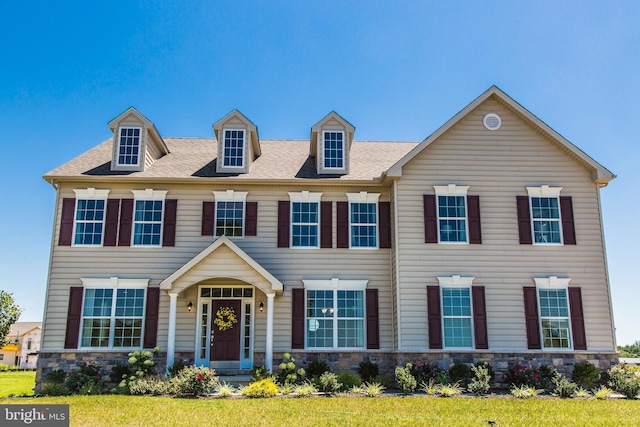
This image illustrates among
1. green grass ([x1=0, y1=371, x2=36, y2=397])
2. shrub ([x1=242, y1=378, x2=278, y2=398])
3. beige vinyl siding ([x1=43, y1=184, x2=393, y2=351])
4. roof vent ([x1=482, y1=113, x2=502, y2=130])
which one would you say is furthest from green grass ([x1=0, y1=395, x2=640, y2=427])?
roof vent ([x1=482, y1=113, x2=502, y2=130])

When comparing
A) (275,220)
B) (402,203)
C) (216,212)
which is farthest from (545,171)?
(216,212)

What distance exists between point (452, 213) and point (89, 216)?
37.6 ft

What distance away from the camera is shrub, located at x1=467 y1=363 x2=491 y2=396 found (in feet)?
47.4

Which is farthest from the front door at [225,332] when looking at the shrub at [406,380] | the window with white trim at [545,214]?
the window with white trim at [545,214]

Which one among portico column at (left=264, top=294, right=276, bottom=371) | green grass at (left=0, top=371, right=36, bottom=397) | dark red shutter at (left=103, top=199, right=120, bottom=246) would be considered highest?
dark red shutter at (left=103, top=199, right=120, bottom=246)

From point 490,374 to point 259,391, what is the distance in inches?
261

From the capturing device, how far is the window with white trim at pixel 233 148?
59.5ft

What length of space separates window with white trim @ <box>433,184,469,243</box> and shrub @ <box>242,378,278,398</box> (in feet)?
22.4

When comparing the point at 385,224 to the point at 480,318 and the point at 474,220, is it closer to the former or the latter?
the point at 474,220

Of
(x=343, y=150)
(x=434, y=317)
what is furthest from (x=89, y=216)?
(x=434, y=317)

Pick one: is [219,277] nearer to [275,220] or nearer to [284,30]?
[275,220]

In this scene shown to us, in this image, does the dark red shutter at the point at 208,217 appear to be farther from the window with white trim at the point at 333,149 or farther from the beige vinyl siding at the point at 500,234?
the beige vinyl siding at the point at 500,234

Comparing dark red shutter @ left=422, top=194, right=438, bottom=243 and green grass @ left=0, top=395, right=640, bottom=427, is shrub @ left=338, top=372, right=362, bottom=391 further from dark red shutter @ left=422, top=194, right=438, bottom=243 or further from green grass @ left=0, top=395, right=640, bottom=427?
dark red shutter @ left=422, top=194, right=438, bottom=243

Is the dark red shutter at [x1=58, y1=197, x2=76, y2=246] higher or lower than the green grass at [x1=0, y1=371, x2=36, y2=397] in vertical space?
higher
